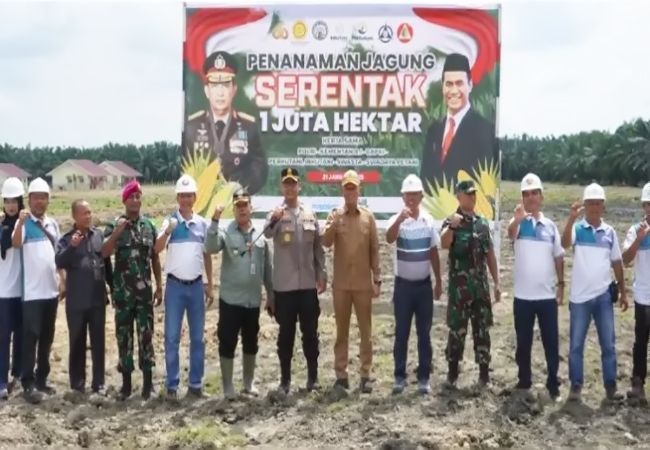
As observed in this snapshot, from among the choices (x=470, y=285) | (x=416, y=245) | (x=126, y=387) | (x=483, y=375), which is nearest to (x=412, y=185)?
(x=416, y=245)

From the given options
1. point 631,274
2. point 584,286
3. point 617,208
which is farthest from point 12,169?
point 584,286

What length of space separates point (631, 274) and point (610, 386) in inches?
305

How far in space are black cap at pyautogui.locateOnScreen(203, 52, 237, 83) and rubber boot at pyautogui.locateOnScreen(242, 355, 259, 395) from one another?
396cm

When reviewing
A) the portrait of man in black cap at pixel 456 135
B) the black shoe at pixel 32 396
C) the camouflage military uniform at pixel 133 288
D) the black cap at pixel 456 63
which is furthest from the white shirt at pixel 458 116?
the black shoe at pixel 32 396

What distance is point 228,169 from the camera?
980 centimetres

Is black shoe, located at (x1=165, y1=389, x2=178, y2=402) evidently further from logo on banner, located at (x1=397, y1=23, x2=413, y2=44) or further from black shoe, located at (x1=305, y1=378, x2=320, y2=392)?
logo on banner, located at (x1=397, y1=23, x2=413, y2=44)

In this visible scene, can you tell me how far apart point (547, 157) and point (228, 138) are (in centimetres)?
6368

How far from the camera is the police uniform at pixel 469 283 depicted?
6676 millimetres

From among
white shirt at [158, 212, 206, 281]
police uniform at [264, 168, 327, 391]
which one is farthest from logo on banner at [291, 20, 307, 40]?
white shirt at [158, 212, 206, 281]

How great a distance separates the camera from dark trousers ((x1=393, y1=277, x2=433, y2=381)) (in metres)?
6.78

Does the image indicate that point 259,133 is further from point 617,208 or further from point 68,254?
point 617,208

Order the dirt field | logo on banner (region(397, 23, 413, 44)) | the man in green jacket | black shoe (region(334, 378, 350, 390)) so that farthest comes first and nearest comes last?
logo on banner (region(397, 23, 413, 44)) < black shoe (region(334, 378, 350, 390)) < the man in green jacket < the dirt field

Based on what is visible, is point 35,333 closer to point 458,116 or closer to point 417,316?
point 417,316

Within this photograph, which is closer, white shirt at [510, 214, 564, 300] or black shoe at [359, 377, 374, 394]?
white shirt at [510, 214, 564, 300]
